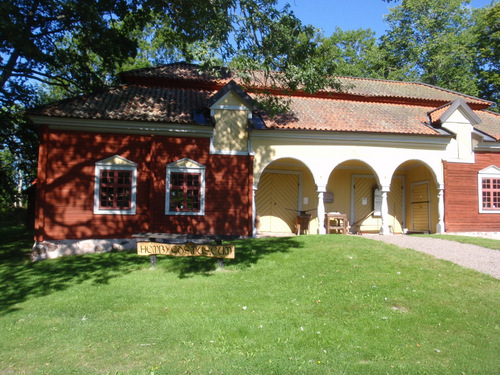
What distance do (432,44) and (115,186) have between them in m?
29.1

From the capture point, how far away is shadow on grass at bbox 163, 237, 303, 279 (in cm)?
901

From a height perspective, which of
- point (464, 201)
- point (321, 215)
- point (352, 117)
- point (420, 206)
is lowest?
point (321, 215)

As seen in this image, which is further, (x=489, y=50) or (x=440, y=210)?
(x=489, y=50)

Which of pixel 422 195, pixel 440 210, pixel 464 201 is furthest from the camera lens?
pixel 422 195

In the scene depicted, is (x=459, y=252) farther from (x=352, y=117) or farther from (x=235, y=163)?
(x=235, y=163)

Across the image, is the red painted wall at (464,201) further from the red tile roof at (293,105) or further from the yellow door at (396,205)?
the yellow door at (396,205)

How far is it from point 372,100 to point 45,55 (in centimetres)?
1419

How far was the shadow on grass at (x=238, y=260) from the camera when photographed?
9015 millimetres

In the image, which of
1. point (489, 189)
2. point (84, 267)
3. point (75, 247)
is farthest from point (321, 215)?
point (75, 247)

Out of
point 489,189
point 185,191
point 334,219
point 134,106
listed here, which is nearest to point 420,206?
point 489,189

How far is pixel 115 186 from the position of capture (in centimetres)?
1298

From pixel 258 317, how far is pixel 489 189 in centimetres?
1417

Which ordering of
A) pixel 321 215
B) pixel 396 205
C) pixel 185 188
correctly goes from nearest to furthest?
1. pixel 185 188
2. pixel 321 215
3. pixel 396 205

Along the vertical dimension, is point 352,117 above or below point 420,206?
above
